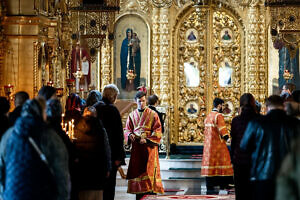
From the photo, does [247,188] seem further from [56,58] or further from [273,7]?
[273,7]

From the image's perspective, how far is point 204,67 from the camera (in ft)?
59.7

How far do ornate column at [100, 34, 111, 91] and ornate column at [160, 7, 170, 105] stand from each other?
135 cm

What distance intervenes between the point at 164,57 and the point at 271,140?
1153 cm

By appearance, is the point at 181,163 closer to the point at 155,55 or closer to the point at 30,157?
the point at 155,55

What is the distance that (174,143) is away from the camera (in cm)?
1791

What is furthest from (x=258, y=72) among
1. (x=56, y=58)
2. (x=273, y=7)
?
(x=56, y=58)

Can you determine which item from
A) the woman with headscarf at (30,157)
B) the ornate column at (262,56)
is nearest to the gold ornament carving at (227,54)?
the ornate column at (262,56)

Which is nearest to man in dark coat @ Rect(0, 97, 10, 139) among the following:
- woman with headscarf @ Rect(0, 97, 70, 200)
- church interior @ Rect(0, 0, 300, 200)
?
woman with headscarf @ Rect(0, 97, 70, 200)

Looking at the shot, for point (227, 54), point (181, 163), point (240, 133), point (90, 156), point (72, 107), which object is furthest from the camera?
point (227, 54)

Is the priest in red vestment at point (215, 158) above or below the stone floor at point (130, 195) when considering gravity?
above

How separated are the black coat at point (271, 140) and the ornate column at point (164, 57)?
11204mm

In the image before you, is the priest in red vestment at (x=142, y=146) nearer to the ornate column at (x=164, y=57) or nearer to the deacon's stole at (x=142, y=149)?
the deacon's stole at (x=142, y=149)

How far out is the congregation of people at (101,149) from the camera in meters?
5.40

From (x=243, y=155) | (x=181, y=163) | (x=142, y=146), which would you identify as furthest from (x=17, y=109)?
(x=181, y=163)
